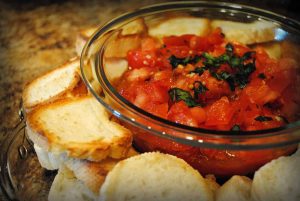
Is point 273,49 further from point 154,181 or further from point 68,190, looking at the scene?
point 68,190

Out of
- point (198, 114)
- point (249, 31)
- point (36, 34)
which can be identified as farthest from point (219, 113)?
point (36, 34)

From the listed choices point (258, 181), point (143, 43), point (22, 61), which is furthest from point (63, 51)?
point (258, 181)

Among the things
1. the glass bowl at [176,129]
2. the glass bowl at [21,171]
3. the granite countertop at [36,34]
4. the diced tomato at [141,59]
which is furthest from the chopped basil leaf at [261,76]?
the granite countertop at [36,34]

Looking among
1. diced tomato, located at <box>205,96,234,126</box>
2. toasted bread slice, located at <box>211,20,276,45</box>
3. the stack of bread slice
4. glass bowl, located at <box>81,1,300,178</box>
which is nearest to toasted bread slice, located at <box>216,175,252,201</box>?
the stack of bread slice

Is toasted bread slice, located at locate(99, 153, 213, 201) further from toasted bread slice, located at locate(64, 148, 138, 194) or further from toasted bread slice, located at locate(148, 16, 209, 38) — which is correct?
toasted bread slice, located at locate(148, 16, 209, 38)

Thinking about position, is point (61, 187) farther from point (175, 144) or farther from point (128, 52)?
point (128, 52)
